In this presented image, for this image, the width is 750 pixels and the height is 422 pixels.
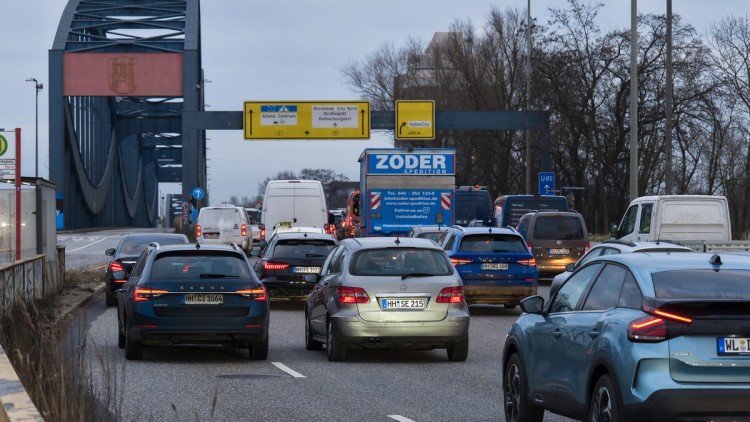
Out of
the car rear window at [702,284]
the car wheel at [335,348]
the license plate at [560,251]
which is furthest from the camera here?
the license plate at [560,251]

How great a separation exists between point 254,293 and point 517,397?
6121mm

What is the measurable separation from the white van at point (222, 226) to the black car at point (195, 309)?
35.1 meters

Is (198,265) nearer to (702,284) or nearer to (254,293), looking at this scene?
(254,293)

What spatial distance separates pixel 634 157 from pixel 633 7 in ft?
13.5

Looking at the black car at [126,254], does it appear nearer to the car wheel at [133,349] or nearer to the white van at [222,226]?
the car wheel at [133,349]

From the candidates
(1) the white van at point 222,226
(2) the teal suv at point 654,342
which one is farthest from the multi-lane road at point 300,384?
(1) the white van at point 222,226

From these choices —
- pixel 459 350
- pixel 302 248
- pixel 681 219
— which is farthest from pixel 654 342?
pixel 681 219

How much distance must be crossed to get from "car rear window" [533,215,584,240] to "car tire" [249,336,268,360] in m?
17.1

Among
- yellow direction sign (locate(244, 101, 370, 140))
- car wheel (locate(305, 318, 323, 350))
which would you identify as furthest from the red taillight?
yellow direction sign (locate(244, 101, 370, 140))

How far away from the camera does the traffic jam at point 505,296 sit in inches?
294

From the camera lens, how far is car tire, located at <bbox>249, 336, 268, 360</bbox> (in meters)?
15.7

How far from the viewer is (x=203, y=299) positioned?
50.2 ft

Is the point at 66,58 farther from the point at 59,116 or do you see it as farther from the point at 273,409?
the point at 273,409

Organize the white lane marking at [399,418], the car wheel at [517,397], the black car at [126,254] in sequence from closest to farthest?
the car wheel at [517,397] → the white lane marking at [399,418] → the black car at [126,254]
